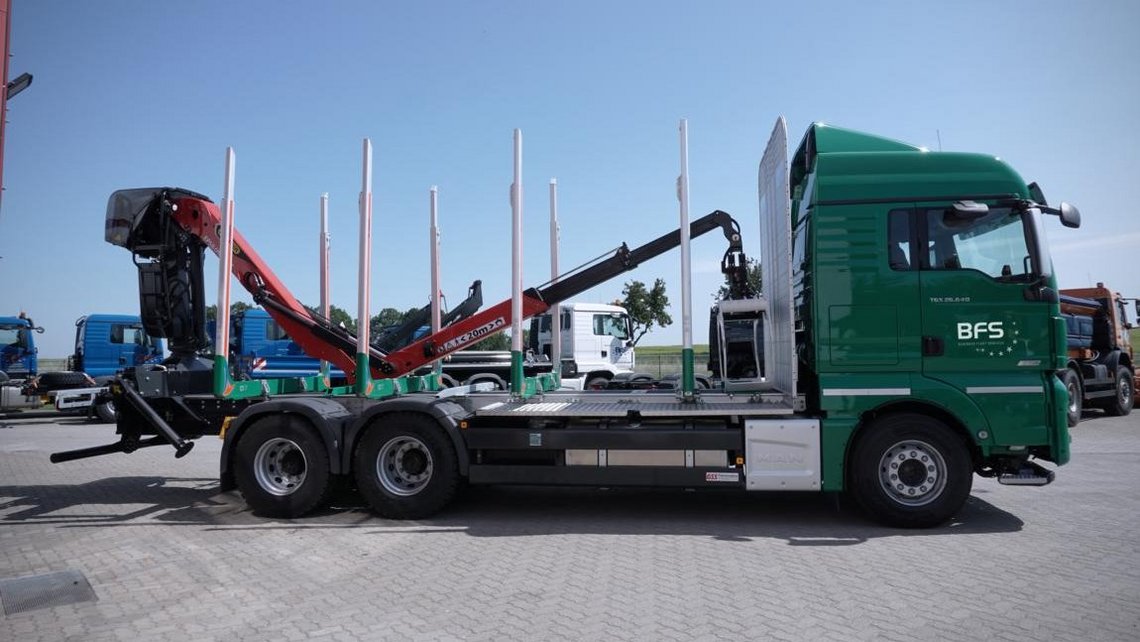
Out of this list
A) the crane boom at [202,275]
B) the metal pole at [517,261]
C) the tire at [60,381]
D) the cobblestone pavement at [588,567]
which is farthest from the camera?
the tire at [60,381]

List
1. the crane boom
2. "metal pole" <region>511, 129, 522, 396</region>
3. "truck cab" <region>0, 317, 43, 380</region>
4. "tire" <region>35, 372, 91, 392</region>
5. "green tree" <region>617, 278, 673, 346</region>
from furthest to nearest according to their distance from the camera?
1. "green tree" <region>617, 278, 673, 346</region>
2. "truck cab" <region>0, 317, 43, 380</region>
3. "tire" <region>35, 372, 91, 392</region>
4. the crane boom
5. "metal pole" <region>511, 129, 522, 396</region>

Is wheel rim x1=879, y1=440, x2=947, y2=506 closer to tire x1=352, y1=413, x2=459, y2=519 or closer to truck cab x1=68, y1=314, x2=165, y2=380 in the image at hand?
tire x1=352, y1=413, x2=459, y2=519

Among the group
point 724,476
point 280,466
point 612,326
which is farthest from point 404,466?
point 612,326

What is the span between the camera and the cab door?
6332 millimetres

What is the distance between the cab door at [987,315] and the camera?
633cm

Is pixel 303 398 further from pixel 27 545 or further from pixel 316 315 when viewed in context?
pixel 27 545

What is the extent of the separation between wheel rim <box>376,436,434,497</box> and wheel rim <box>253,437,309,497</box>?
844 mm

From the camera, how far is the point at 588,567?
545cm

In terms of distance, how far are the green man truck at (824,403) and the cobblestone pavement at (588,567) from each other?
0.52 m

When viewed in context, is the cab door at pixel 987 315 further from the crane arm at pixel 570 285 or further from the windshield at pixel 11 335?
the windshield at pixel 11 335

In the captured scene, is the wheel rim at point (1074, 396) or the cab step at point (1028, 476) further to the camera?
the wheel rim at point (1074, 396)

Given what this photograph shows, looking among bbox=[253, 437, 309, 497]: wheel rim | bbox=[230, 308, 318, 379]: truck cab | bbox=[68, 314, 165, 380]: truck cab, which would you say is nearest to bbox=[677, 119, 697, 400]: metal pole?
bbox=[253, 437, 309, 497]: wheel rim

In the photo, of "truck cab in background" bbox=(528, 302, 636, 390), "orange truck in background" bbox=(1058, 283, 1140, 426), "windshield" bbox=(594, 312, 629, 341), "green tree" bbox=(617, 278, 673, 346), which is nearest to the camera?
"orange truck in background" bbox=(1058, 283, 1140, 426)

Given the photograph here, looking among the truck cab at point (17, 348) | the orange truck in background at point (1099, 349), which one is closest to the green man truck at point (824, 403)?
the orange truck in background at point (1099, 349)
